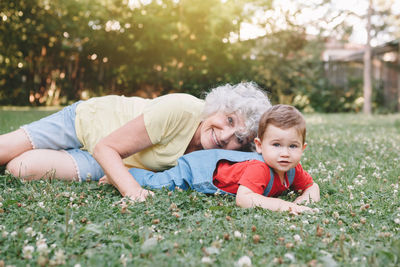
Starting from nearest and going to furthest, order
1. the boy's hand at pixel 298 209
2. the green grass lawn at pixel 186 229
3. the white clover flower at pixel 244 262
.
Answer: the white clover flower at pixel 244 262 → the green grass lawn at pixel 186 229 → the boy's hand at pixel 298 209

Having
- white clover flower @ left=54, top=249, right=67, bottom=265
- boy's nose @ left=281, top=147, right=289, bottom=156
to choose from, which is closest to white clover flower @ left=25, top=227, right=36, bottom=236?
white clover flower @ left=54, top=249, right=67, bottom=265

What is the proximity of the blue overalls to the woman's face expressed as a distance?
0.54ft

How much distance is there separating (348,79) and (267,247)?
18994 mm

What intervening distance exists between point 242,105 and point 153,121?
78cm

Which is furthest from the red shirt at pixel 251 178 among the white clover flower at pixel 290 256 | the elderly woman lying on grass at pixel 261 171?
the white clover flower at pixel 290 256

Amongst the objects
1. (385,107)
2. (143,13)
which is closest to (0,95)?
(143,13)

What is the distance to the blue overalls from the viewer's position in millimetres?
3221

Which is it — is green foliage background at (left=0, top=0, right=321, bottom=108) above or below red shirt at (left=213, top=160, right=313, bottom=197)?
above

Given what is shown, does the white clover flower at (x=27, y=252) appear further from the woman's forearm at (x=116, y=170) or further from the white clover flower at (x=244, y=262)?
the woman's forearm at (x=116, y=170)

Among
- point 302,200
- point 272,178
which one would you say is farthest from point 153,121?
point 302,200

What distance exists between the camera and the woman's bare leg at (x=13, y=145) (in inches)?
147

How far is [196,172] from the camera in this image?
3.25 meters

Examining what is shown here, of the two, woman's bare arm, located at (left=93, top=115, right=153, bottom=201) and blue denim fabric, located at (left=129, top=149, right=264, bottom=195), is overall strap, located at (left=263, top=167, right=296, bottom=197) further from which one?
woman's bare arm, located at (left=93, top=115, right=153, bottom=201)

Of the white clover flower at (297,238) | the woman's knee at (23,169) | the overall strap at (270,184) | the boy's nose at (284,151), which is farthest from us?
the woman's knee at (23,169)
